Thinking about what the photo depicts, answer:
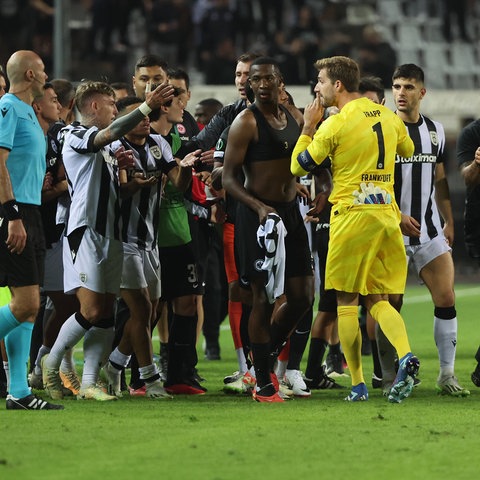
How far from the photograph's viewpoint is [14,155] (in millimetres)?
7695

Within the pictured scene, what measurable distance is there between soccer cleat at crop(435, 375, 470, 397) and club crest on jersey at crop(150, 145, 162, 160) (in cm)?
234

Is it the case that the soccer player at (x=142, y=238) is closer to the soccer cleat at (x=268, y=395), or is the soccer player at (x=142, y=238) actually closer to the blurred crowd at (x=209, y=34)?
the soccer cleat at (x=268, y=395)

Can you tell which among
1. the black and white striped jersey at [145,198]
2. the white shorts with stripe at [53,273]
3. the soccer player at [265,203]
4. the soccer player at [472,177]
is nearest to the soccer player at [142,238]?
the black and white striped jersey at [145,198]

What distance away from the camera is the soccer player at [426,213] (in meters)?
8.82

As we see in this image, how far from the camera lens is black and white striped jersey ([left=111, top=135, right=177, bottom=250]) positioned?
854cm

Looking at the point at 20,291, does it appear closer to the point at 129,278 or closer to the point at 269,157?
the point at 129,278

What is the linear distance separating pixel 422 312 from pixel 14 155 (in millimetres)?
9453

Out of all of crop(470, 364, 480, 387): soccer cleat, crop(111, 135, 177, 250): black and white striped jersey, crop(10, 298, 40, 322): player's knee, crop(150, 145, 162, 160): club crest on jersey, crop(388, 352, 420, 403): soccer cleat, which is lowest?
crop(470, 364, 480, 387): soccer cleat

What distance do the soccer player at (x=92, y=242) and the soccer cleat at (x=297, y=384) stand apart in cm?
122

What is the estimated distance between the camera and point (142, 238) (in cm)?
856

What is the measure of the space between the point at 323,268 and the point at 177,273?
135cm

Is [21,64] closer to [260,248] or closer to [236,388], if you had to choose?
[260,248]

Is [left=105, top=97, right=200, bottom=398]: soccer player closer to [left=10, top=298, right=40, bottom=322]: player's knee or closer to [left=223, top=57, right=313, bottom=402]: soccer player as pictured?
[left=223, top=57, right=313, bottom=402]: soccer player

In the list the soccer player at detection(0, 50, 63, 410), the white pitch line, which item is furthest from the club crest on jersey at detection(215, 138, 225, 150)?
the white pitch line
